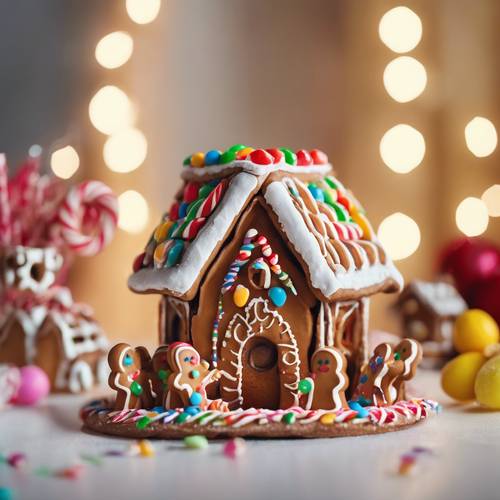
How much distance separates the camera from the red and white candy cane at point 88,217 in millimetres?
2348

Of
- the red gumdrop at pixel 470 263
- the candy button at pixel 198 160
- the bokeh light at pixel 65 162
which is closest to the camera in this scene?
the candy button at pixel 198 160

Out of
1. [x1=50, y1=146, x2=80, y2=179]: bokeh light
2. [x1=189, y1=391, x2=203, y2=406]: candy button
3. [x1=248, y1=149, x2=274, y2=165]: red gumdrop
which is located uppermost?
[x1=50, y1=146, x2=80, y2=179]: bokeh light

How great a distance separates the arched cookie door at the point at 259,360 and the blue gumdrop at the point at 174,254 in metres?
0.15

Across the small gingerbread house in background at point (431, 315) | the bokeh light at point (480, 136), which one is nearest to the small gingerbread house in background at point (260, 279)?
the small gingerbread house in background at point (431, 315)

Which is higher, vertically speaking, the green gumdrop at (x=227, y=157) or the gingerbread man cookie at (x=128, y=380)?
the green gumdrop at (x=227, y=157)

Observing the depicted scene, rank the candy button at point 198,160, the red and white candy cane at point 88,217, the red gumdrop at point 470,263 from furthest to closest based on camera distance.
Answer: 1. the red gumdrop at point 470,263
2. the red and white candy cane at point 88,217
3. the candy button at point 198,160

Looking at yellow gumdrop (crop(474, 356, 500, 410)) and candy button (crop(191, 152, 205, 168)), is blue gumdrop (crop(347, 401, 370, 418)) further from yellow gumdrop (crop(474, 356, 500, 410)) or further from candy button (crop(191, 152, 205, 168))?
candy button (crop(191, 152, 205, 168))

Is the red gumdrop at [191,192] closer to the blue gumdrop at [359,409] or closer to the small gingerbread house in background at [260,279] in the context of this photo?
the small gingerbread house in background at [260,279]

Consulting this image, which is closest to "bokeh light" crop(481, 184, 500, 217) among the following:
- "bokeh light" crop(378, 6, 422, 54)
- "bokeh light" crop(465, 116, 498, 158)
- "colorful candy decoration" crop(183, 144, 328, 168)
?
"bokeh light" crop(465, 116, 498, 158)

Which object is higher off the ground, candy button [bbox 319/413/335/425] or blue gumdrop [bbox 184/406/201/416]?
blue gumdrop [bbox 184/406/201/416]

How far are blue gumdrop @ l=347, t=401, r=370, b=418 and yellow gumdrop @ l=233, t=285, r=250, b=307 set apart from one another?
0.27 m

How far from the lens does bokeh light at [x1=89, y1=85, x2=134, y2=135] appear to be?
9.86 feet

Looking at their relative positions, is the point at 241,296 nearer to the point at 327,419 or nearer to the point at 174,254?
the point at 174,254

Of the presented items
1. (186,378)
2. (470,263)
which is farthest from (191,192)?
(470,263)
